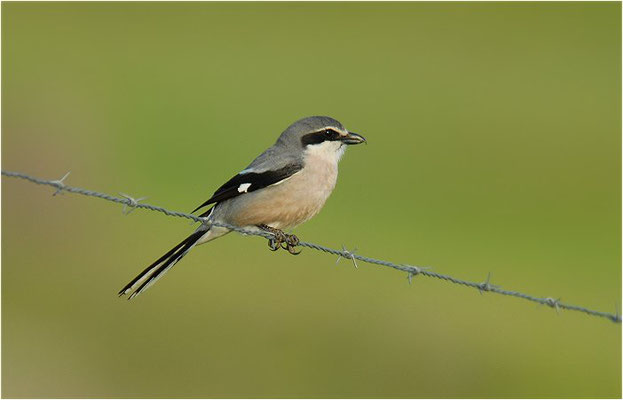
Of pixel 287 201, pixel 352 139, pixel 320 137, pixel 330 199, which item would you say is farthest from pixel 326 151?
pixel 330 199

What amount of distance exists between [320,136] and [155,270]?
1505mm

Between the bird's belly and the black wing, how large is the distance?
0.03m

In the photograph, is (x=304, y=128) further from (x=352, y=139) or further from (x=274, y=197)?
(x=274, y=197)

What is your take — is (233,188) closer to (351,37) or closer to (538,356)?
(538,356)

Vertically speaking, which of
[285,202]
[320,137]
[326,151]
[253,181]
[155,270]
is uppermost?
[320,137]

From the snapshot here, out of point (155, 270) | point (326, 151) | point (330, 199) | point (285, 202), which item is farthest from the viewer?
point (330, 199)

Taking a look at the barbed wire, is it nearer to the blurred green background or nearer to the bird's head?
the bird's head

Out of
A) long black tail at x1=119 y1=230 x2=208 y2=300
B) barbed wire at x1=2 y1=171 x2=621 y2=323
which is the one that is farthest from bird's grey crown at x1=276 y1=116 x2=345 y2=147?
barbed wire at x1=2 y1=171 x2=621 y2=323

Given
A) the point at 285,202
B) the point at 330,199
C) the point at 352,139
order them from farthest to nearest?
the point at 330,199, the point at 352,139, the point at 285,202

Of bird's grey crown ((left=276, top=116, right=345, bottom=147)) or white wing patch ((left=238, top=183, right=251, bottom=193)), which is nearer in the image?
white wing patch ((left=238, top=183, right=251, bottom=193))

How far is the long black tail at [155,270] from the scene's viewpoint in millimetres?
6285

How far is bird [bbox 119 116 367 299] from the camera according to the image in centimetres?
652

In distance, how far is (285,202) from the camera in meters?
6.52

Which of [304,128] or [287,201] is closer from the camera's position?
[287,201]
